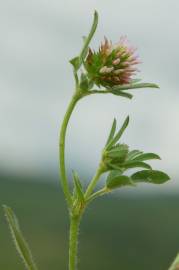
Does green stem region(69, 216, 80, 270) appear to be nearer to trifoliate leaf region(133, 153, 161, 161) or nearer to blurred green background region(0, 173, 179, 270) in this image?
trifoliate leaf region(133, 153, 161, 161)

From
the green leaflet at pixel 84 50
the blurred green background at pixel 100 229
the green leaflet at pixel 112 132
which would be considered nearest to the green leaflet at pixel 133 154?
the green leaflet at pixel 112 132

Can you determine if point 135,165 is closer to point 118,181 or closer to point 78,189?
point 118,181

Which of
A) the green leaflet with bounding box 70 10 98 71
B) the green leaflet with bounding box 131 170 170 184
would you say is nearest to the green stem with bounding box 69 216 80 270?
the green leaflet with bounding box 131 170 170 184

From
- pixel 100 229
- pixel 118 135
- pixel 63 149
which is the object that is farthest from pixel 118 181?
pixel 100 229

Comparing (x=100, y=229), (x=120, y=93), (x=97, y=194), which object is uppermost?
(x=120, y=93)

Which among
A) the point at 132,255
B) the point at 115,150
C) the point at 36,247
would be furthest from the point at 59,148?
the point at 132,255

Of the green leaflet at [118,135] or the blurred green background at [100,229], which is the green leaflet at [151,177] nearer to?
the green leaflet at [118,135]

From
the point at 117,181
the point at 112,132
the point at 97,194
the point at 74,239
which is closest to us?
the point at 74,239
